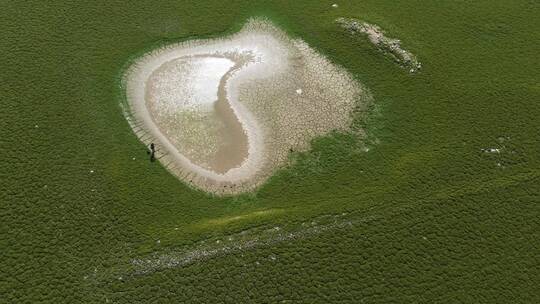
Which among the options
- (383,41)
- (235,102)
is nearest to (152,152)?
(235,102)

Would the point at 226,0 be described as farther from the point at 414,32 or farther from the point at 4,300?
the point at 4,300

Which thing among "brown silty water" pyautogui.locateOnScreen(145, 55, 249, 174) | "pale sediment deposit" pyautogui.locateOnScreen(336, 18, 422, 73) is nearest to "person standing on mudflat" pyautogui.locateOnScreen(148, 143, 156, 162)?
"brown silty water" pyautogui.locateOnScreen(145, 55, 249, 174)

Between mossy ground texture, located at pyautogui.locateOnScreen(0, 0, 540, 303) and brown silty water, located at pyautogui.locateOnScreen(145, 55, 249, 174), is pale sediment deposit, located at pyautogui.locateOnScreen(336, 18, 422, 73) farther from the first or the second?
brown silty water, located at pyautogui.locateOnScreen(145, 55, 249, 174)

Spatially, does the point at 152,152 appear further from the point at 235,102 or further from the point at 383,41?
the point at 383,41

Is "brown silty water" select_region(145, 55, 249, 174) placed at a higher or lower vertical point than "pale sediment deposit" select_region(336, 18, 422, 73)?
lower

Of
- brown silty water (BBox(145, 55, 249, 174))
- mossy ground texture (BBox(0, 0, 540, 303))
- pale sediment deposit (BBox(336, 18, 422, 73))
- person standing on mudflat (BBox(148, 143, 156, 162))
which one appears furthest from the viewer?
pale sediment deposit (BBox(336, 18, 422, 73))

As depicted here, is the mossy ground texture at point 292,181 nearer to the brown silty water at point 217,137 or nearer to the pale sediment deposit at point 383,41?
the pale sediment deposit at point 383,41

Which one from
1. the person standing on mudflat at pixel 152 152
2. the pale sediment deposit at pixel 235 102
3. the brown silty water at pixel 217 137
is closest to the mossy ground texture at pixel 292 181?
the person standing on mudflat at pixel 152 152
